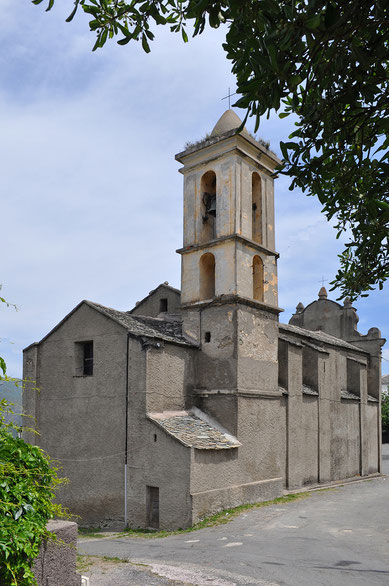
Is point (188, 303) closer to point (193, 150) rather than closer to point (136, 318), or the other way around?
point (136, 318)

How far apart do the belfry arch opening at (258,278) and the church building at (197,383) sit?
0.04 m

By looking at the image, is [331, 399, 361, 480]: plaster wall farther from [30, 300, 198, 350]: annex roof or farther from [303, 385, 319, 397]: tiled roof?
[30, 300, 198, 350]: annex roof

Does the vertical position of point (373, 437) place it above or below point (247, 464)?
below

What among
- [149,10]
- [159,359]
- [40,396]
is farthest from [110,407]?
[149,10]

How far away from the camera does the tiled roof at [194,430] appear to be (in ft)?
49.8

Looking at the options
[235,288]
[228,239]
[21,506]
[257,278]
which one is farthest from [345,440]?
[21,506]

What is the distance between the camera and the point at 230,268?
18062 millimetres

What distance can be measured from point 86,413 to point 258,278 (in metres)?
7.83

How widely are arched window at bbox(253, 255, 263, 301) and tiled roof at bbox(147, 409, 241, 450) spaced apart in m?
4.82

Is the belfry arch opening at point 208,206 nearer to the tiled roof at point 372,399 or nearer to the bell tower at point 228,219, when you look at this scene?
the bell tower at point 228,219

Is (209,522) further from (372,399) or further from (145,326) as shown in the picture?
(372,399)

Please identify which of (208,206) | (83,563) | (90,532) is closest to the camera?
(83,563)

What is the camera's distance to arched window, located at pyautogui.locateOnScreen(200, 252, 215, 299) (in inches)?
748

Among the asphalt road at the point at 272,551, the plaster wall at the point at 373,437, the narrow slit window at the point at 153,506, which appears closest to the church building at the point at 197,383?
the narrow slit window at the point at 153,506
